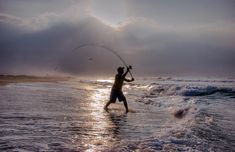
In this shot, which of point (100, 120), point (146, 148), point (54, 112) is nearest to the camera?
point (146, 148)

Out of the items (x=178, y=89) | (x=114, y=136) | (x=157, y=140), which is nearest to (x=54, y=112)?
(x=114, y=136)

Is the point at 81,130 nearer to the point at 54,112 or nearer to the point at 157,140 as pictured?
the point at 157,140

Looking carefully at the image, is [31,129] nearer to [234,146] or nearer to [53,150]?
[53,150]

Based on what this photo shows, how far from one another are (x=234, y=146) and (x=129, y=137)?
238 cm

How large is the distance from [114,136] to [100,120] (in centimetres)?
279

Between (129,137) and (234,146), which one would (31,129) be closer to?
(129,137)

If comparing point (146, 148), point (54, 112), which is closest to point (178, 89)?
point (54, 112)

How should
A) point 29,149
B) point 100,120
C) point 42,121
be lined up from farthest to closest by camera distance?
1. point 100,120
2. point 42,121
3. point 29,149

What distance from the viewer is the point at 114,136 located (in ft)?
28.3

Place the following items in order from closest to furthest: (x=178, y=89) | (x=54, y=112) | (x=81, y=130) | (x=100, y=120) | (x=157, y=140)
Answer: (x=157, y=140) < (x=81, y=130) < (x=100, y=120) < (x=54, y=112) < (x=178, y=89)

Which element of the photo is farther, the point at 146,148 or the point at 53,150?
the point at 146,148

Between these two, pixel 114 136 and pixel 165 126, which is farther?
pixel 165 126

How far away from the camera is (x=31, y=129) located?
8914mm

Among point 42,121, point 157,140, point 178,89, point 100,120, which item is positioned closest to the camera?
point 157,140
